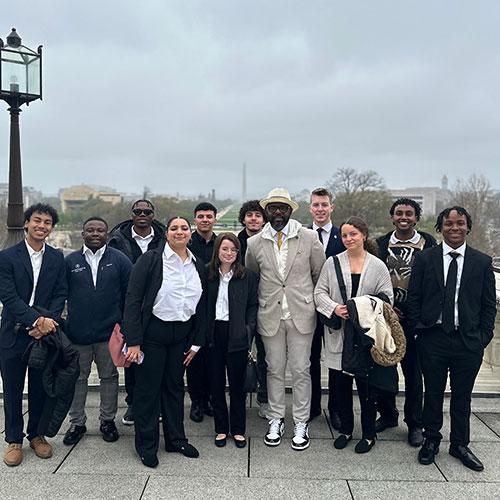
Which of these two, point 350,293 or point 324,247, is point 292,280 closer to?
point 350,293

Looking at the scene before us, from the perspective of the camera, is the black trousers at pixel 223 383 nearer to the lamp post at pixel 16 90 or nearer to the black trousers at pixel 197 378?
the black trousers at pixel 197 378

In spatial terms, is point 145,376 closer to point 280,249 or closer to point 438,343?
point 280,249

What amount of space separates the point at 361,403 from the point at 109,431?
2.19m

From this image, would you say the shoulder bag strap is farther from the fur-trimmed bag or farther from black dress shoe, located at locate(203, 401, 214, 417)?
black dress shoe, located at locate(203, 401, 214, 417)

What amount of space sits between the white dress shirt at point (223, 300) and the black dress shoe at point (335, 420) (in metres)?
1.49

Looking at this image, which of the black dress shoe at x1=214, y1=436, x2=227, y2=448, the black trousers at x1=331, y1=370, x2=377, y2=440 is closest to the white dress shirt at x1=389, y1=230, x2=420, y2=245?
the black trousers at x1=331, y1=370, x2=377, y2=440

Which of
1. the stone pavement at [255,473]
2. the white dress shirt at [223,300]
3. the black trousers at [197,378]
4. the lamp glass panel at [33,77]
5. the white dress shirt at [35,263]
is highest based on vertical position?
the lamp glass panel at [33,77]

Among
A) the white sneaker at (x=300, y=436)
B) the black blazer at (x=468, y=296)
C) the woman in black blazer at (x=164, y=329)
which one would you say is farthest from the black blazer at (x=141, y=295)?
the black blazer at (x=468, y=296)

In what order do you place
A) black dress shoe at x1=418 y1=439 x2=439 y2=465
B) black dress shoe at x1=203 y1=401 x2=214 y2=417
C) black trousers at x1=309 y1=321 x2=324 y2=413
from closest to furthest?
black dress shoe at x1=418 y1=439 x2=439 y2=465
black trousers at x1=309 y1=321 x2=324 y2=413
black dress shoe at x1=203 y1=401 x2=214 y2=417

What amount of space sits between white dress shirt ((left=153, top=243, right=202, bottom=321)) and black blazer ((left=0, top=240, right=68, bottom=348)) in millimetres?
853

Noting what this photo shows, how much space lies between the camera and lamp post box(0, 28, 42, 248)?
6836 millimetres

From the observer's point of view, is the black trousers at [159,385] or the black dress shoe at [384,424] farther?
the black dress shoe at [384,424]

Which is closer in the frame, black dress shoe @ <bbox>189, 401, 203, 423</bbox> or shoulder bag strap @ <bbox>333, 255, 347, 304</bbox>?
shoulder bag strap @ <bbox>333, 255, 347, 304</bbox>

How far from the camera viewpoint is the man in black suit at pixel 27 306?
3590 millimetres
